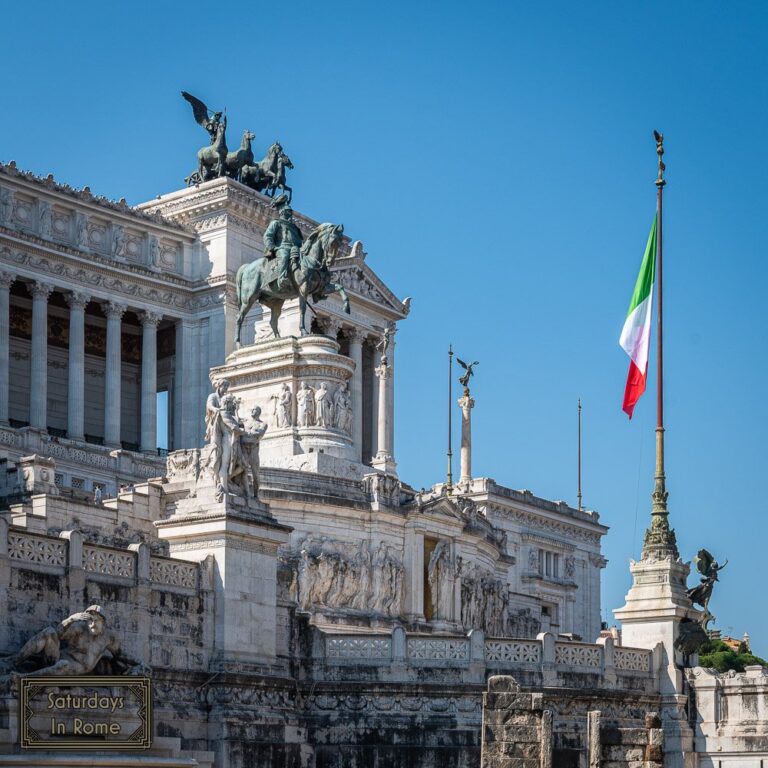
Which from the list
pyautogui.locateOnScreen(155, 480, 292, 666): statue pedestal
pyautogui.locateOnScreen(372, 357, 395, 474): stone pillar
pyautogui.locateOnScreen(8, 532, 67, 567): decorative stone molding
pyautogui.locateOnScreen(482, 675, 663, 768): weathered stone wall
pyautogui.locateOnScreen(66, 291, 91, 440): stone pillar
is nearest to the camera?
pyautogui.locateOnScreen(482, 675, 663, 768): weathered stone wall

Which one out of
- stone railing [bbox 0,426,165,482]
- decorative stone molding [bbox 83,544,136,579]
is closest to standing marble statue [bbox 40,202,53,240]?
stone railing [bbox 0,426,165,482]

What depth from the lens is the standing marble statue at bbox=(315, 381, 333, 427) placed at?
6188cm

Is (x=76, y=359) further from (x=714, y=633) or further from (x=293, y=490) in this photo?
(x=714, y=633)

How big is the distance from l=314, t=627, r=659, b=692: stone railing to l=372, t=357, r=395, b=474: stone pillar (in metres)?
30.6

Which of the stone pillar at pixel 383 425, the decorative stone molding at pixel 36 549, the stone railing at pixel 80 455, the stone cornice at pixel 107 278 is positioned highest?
the stone cornice at pixel 107 278

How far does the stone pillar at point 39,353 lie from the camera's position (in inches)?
3342

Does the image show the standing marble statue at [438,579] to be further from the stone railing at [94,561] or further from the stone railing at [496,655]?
the stone railing at [94,561]

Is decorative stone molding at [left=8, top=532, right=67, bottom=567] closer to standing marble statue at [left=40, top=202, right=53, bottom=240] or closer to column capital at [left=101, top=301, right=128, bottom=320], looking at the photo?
standing marble statue at [left=40, top=202, right=53, bottom=240]

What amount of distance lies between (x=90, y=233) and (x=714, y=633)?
46404mm

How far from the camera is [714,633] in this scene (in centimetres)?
11206

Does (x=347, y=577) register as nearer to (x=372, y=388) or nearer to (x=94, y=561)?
(x=94, y=561)

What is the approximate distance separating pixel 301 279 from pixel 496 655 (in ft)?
73.1

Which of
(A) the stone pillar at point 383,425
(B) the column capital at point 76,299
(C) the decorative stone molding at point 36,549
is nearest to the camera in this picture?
(C) the decorative stone molding at point 36,549

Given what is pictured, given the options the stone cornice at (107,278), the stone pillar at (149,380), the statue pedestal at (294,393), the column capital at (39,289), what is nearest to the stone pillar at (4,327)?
the stone cornice at (107,278)
